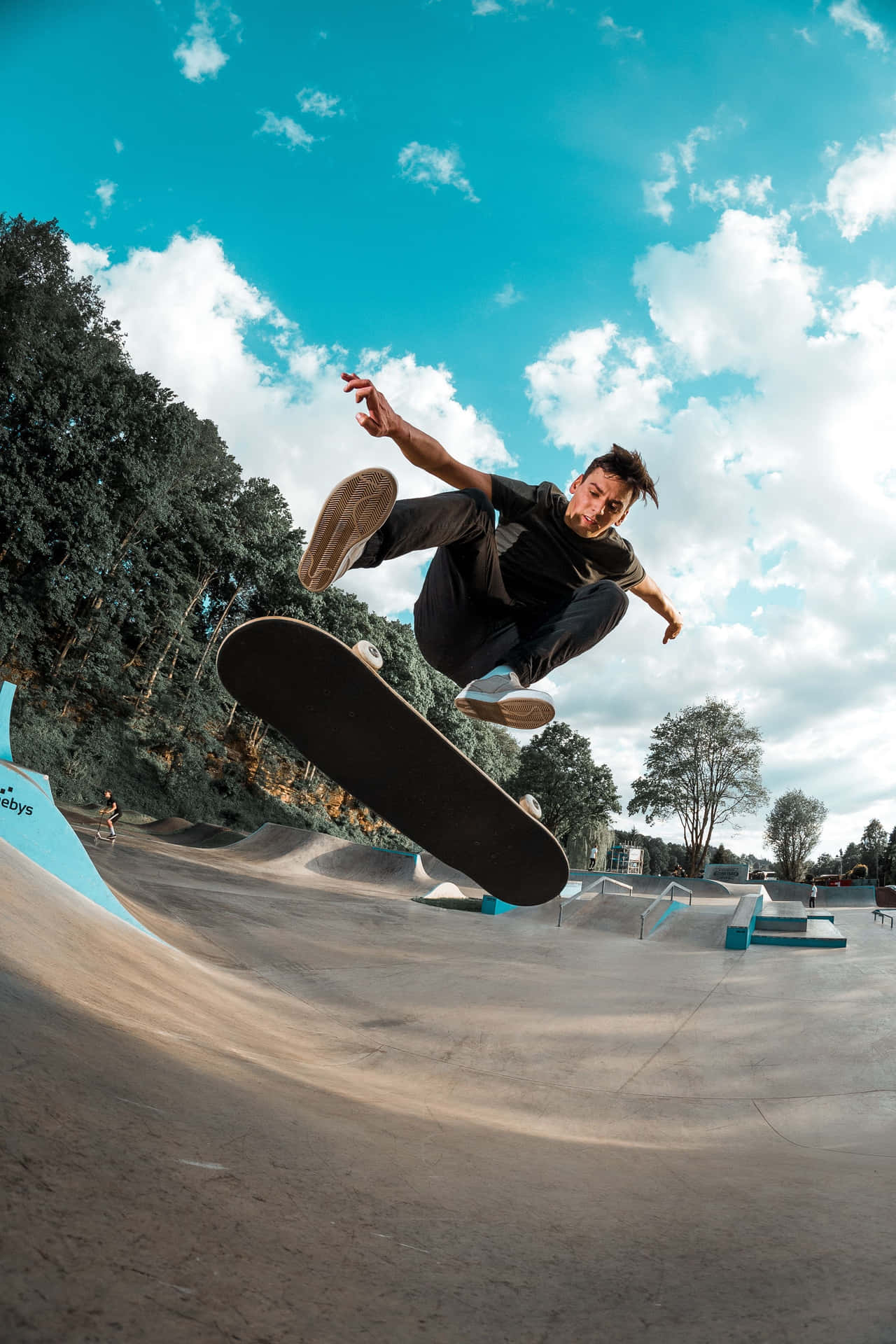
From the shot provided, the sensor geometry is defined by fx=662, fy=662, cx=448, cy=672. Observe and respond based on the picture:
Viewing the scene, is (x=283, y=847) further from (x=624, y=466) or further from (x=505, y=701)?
(x=624, y=466)

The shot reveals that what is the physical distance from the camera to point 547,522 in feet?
11.8

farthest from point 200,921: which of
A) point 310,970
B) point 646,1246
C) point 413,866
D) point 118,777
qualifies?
point 118,777

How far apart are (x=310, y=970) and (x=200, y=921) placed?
243cm

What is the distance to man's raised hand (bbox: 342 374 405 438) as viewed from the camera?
8.98ft

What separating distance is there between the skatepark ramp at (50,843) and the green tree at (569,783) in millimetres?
35697

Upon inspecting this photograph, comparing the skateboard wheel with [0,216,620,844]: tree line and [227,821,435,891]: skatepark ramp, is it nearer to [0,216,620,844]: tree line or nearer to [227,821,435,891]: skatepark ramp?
[227,821,435,891]: skatepark ramp

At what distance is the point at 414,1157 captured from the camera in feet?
7.93

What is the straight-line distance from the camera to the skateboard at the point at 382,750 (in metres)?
3.57

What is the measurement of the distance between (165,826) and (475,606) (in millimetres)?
28234

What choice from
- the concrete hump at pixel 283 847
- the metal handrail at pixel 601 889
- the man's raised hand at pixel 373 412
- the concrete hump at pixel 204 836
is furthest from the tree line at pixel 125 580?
the man's raised hand at pixel 373 412

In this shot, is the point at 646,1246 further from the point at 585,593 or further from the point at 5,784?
the point at 5,784

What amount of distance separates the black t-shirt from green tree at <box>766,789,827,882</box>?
67.2 meters

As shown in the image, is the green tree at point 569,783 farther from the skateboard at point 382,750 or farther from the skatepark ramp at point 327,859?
the skateboard at point 382,750

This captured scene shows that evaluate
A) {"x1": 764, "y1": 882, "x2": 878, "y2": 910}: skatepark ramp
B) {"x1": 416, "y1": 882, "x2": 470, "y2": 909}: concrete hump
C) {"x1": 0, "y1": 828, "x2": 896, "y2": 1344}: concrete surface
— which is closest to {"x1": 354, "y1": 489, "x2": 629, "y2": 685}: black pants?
{"x1": 0, "y1": 828, "x2": 896, "y2": 1344}: concrete surface
